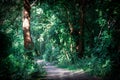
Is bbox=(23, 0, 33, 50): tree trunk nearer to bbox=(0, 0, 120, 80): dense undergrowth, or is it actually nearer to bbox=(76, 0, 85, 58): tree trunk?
bbox=(0, 0, 120, 80): dense undergrowth

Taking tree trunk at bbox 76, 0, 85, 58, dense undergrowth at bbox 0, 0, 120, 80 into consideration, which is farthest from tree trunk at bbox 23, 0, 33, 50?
tree trunk at bbox 76, 0, 85, 58

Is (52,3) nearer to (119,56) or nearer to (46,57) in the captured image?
(119,56)

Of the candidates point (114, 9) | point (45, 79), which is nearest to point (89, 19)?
point (114, 9)

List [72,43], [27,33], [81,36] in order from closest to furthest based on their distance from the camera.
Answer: [27,33] → [81,36] → [72,43]

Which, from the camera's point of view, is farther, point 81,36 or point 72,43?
point 72,43

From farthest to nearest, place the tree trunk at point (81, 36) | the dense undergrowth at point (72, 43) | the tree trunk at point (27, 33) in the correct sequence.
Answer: the tree trunk at point (81, 36), the tree trunk at point (27, 33), the dense undergrowth at point (72, 43)

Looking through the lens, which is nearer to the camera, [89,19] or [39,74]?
[39,74]

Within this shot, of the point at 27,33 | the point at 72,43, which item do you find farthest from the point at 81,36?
the point at 27,33

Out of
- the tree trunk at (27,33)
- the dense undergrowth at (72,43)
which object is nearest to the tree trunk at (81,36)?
the dense undergrowth at (72,43)

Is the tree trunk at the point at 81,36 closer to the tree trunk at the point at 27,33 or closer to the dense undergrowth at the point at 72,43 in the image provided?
the dense undergrowth at the point at 72,43

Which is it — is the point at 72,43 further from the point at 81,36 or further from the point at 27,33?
the point at 27,33

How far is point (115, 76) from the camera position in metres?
13.1

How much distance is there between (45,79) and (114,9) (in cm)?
651

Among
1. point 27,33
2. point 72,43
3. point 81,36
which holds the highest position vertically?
point 27,33
